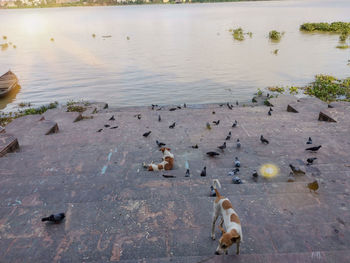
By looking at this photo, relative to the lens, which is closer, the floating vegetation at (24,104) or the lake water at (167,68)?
the floating vegetation at (24,104)

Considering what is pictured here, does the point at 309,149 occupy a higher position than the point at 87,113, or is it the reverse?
the point at 309,149

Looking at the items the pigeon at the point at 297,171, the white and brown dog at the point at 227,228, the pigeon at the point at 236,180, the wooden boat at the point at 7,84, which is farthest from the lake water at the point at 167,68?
the white and brown dog at the point at 227,228

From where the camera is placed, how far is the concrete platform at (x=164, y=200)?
393cm

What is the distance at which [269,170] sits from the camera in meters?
6.45

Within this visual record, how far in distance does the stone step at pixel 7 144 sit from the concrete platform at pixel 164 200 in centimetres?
30

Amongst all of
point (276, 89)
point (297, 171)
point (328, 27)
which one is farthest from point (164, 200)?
point (328, 27)

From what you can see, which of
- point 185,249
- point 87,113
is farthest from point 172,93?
point 185,249

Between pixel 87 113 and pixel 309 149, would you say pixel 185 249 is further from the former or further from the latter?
pixel 87 113

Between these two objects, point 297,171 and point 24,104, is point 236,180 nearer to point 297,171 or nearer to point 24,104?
point 297,171

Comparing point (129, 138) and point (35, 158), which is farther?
point (129, 138)

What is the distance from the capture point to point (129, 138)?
9531 mm

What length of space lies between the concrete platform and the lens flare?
170 mm

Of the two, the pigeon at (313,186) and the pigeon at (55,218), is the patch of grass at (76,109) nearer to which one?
the pigeon at (55,218)

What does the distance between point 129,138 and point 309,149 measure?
20.4ft
